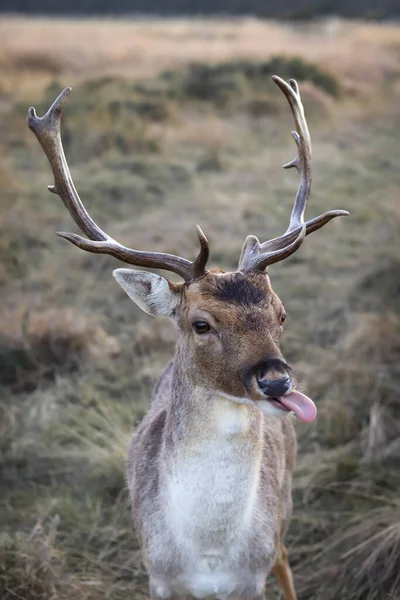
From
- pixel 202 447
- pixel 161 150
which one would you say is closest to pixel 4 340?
pixel 202 447

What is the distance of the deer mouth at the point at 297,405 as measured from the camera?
308 centimetres

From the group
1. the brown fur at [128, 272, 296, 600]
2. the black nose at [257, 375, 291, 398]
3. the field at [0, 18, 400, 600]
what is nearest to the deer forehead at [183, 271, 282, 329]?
the brown fur at [128, 272, 296, 600]

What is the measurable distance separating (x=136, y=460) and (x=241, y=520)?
2.74 ft

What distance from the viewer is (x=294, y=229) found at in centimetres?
390

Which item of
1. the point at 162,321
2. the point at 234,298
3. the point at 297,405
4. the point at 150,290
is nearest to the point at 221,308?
the point at 234,298

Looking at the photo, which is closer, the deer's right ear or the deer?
the deer

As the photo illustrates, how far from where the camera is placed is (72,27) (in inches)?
1001

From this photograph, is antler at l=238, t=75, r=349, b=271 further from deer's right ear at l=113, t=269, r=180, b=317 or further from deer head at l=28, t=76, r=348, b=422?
deer's right ear at l=113, t=269, r=180, b=317

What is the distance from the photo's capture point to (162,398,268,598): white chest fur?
3.44 m

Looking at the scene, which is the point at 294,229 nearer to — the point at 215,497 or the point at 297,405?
the point at 297,405

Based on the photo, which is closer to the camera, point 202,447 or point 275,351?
point 275,351

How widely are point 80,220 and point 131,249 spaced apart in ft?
1.02

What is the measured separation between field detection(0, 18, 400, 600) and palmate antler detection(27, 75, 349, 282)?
192 cm

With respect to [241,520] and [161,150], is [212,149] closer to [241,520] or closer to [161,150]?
[161,150]
